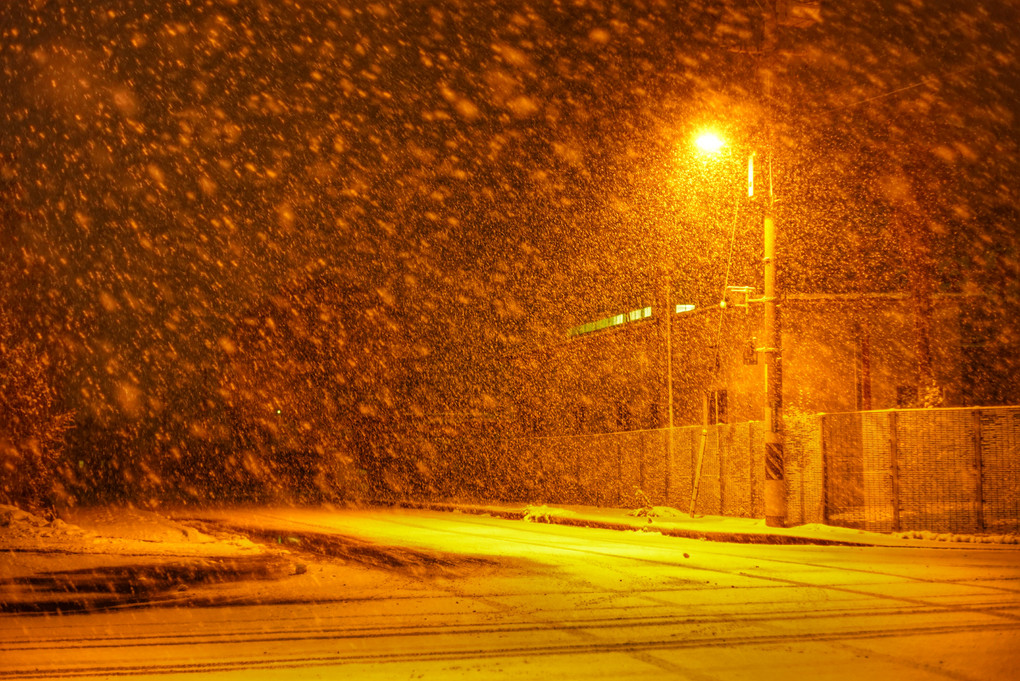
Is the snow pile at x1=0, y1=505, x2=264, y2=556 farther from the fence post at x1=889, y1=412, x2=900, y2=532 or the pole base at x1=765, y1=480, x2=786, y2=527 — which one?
the fence post at x1=889, y1=412, x2=900, y2=532

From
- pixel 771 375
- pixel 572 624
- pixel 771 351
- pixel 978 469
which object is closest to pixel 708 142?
pixel 771 351

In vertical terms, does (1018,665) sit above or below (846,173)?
below

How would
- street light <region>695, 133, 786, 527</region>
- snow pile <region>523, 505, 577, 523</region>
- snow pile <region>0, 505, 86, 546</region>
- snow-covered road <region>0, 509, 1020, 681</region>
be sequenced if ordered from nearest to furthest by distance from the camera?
snow-covered road <region>0, 509, 1020, 681</region>, snow pile <region>0, 505, 86, 546</region>, street light <region>695, 133, 786, 527</region>, snow pile <region>523, 505, 577, 523</region>

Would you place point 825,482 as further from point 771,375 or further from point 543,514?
point 543,514

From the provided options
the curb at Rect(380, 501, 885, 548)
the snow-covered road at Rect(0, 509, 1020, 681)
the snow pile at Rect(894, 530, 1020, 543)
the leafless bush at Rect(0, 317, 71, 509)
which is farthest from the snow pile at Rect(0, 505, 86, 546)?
the snow pile at Rect(894, 530, 1020, 543)

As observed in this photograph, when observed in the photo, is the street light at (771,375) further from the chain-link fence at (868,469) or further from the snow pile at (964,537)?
the snow pile at (964,537)

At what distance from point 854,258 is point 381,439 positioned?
2543cm

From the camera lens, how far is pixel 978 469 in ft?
61.1

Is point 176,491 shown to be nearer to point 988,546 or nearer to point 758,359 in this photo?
point 758,359

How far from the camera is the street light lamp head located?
2062 cm

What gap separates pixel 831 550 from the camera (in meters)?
17.0

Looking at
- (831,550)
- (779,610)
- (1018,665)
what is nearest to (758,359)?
(831,550)

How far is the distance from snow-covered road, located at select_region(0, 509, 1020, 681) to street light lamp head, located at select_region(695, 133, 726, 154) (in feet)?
29.7

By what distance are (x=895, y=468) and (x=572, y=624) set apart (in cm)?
1259
